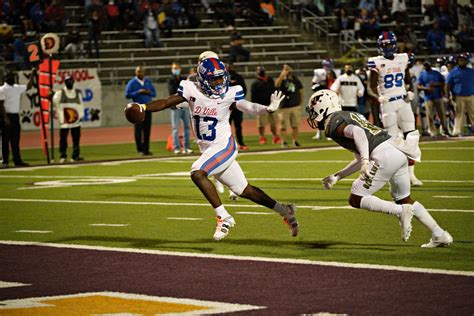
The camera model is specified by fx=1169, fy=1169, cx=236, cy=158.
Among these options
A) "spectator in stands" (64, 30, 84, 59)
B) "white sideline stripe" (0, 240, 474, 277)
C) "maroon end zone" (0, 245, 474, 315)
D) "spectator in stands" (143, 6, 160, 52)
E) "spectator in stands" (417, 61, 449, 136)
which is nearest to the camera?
"maroon end zone" (0, 245, 474, 315)

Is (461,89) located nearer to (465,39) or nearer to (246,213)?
(465,39)

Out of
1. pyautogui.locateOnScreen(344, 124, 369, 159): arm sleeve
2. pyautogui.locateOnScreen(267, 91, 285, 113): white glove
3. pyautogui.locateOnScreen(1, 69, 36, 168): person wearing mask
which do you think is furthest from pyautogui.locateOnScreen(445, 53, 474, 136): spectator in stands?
pyautogui.locateOnScreen(344, 124, 369, 159): arm sleeve

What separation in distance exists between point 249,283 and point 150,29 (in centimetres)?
3091

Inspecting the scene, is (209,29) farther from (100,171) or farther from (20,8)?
(100,171)

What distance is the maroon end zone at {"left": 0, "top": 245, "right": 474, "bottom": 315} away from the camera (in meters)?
7.83

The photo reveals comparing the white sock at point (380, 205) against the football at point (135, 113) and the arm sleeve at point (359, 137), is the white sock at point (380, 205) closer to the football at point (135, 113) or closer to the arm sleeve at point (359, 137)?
the arm sleeve at point (359, 137)

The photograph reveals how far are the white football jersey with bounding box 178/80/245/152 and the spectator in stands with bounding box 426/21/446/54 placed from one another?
3126 cm

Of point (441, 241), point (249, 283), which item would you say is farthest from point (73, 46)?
point (249, 283)

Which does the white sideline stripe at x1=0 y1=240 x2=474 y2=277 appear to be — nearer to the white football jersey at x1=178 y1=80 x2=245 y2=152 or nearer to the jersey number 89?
the white football jersey at x1=178 y1=80 x2=245 y2=152

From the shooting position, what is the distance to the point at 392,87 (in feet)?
54.9

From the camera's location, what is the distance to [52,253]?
36.4 ft

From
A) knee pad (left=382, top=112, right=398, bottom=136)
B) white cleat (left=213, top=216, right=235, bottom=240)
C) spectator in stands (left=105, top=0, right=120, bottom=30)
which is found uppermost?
spectator in stands (left=105, top=0, right=120, bottom=30)

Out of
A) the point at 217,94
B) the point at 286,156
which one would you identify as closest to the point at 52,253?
the point at 217,94

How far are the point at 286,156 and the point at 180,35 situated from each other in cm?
1737
